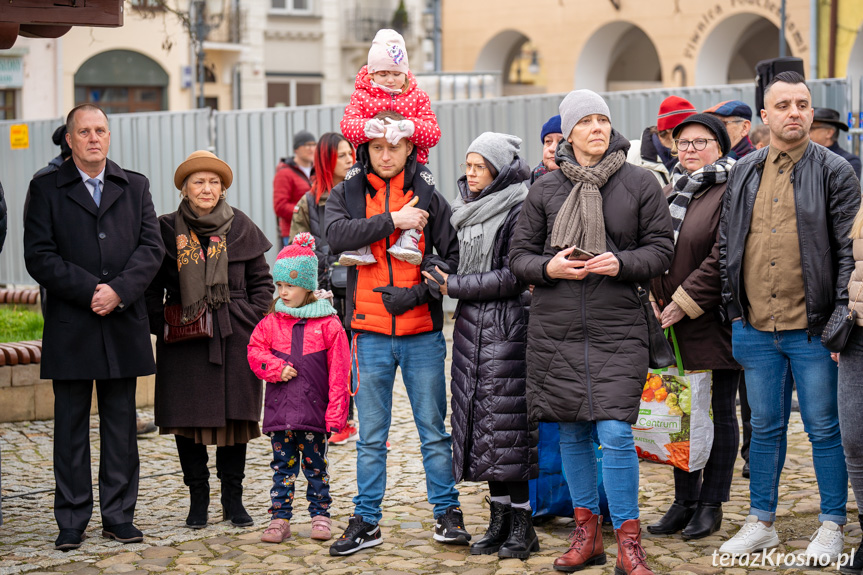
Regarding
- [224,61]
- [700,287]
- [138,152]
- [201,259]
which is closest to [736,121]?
[700,287]

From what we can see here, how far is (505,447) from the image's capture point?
17.9ft

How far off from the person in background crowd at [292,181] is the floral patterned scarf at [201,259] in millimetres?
4400

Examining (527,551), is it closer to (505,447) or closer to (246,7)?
(505,447)

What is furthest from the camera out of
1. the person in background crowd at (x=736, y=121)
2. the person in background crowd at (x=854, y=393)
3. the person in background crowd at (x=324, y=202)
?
the person in background crowd at (x=324, y=202)

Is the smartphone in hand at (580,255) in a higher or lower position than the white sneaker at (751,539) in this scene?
higher

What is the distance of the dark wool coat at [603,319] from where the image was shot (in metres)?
5.09

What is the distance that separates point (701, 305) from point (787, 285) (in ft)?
1.67

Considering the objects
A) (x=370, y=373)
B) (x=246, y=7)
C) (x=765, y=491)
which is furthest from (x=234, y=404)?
(x=246, y=7)

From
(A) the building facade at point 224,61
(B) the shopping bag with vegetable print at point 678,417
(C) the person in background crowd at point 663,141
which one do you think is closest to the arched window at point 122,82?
(A) the building facade at point 224,61

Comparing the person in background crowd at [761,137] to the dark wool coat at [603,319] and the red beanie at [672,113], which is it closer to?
the red beanie at [672,113]

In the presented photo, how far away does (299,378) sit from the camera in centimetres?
586

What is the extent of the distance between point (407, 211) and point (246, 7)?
120ft

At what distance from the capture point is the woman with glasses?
5699 mm

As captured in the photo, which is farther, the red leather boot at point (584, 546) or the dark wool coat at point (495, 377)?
the dark wool coat at point (495, 377)
